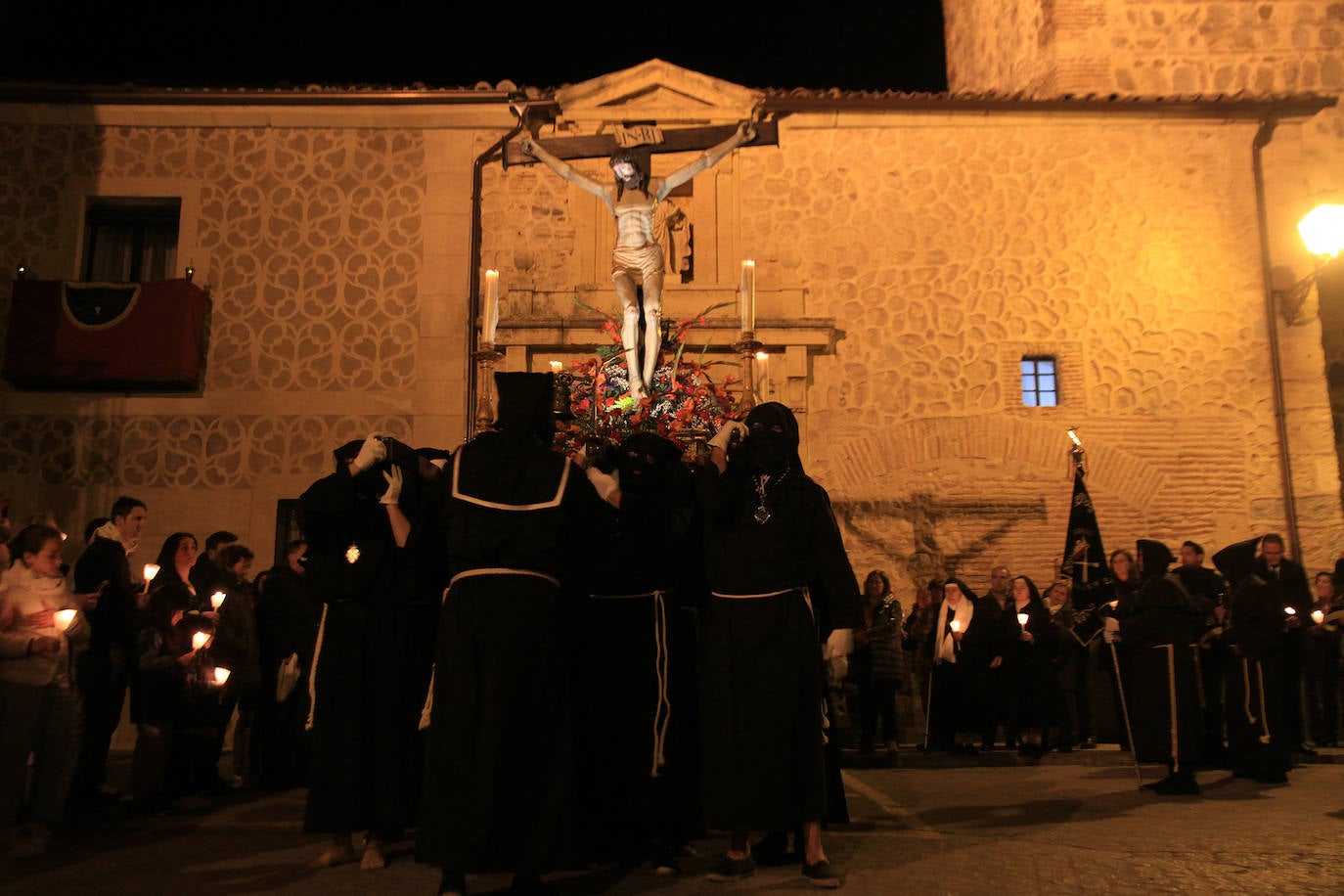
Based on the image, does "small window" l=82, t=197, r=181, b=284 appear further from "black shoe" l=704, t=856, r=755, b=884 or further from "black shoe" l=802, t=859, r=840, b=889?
"black shoe" l=802, t=859, r=840, b=889

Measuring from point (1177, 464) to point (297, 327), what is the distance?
971 centimetres

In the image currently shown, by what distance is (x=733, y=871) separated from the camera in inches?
187

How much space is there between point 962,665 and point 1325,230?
627cm

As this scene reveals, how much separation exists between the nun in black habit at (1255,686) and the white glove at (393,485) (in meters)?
6.08

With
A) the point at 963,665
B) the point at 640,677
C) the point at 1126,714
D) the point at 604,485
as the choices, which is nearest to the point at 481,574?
the point at 604,485

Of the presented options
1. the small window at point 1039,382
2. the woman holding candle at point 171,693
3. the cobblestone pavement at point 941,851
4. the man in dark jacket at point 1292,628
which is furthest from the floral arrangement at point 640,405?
the small window at point 1039,382

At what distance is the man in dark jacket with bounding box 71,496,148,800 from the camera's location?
22.3 ft

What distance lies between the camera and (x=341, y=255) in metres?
13.1

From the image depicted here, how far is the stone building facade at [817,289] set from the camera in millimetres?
12438

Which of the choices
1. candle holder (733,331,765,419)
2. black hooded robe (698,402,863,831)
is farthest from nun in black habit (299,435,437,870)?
candle holder (733,331,765,419)

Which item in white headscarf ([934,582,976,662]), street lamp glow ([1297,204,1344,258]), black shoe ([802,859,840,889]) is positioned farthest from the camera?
street lamp glow ([1297,204,1344,258])

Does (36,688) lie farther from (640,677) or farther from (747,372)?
(747,372)

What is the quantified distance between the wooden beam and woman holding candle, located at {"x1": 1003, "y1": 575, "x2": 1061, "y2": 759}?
4754 millimetres

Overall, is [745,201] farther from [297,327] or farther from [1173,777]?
[1173,777]
